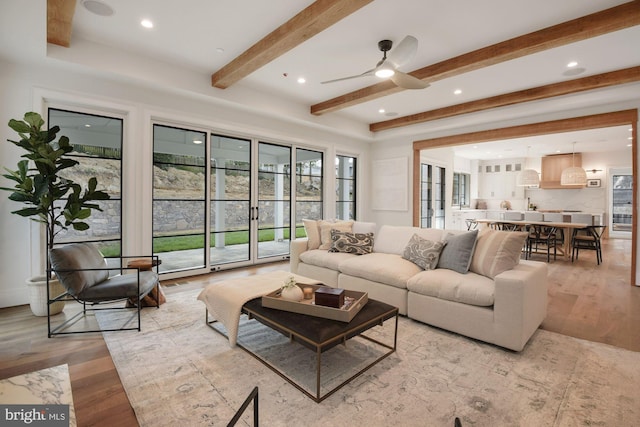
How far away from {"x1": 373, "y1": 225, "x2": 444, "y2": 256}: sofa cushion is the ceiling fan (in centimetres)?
172

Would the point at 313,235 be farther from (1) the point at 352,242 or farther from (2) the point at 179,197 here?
(2) the point at 179,197

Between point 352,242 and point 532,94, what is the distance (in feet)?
11.9

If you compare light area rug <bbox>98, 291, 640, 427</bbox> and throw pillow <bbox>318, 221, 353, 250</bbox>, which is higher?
throw pillow <bbox>318, 221, 353, 250</bbox>

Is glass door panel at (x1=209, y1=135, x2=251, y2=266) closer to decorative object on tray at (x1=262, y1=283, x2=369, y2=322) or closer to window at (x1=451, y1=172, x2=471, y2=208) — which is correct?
decorative object on tray at (x1=262, y1=283, x2=369, y2=322)

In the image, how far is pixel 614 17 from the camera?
2740 mm

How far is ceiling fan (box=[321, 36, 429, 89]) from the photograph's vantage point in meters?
2.93

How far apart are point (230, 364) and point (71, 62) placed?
143 inches

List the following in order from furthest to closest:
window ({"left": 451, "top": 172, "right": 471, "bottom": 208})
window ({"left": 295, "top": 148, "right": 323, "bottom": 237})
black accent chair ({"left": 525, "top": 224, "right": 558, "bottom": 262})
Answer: window ({"left": 451, "top": 172, "right": 471, "bottom": 208}) < window ({"left": 295, "top": 148, "right": 323, "bottom": 237}) < black accent chair ({"left": 525, "top": 224, "right": 558, "bottom": 262})

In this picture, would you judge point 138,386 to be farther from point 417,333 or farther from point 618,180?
point 618,180

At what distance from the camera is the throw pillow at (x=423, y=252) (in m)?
3.31

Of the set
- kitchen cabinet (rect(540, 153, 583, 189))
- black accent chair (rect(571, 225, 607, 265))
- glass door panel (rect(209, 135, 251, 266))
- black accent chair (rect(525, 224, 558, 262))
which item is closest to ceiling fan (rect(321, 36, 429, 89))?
glass door panel (rect(209, 135, 251, 266))

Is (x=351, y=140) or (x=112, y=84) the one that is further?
(x=351, y=140)

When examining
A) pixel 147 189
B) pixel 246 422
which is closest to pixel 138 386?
pixel 246 422

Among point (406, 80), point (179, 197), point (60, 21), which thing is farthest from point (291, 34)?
point (179, 197)
